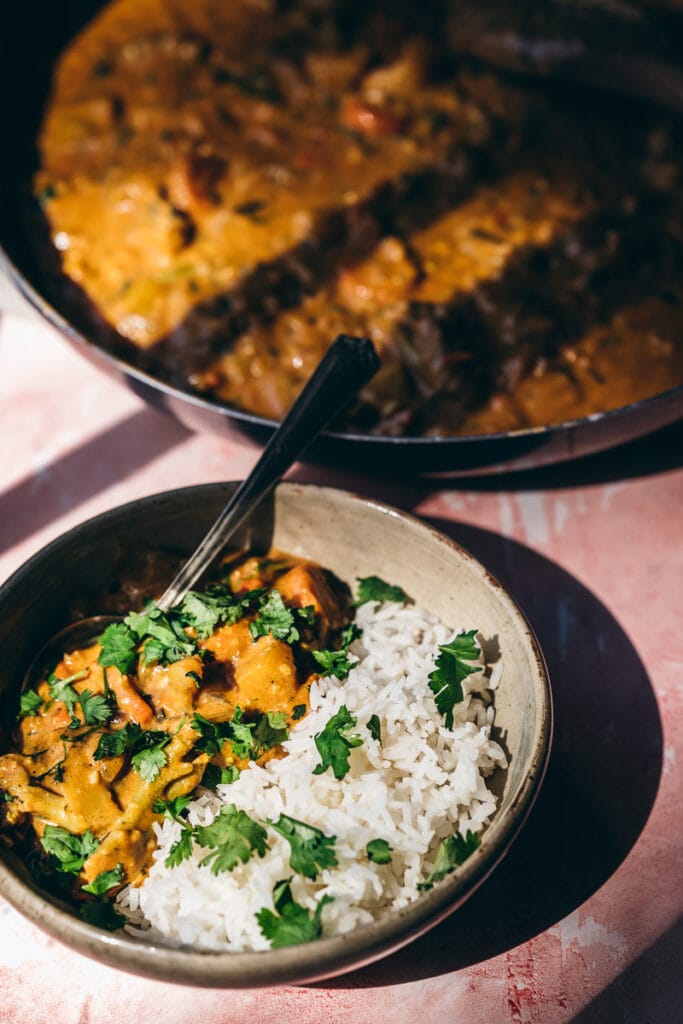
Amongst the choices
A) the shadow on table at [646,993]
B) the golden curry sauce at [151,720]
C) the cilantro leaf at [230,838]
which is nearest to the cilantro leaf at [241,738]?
the golden curry sauce at [151,720]

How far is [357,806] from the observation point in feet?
6.37

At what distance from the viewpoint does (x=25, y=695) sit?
2158 mm

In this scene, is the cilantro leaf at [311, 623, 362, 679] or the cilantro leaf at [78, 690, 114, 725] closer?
the cilantro leaf at [78, 690, 114, 725]

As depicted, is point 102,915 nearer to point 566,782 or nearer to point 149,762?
point 149,762

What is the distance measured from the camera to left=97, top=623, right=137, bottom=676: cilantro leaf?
6.97 ft

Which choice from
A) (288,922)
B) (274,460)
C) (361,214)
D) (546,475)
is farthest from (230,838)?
(361,214)

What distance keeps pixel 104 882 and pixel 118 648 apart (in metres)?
0.50

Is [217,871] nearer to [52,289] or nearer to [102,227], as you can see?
[52,289]

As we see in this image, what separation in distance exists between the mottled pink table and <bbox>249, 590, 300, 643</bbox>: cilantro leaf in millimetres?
741

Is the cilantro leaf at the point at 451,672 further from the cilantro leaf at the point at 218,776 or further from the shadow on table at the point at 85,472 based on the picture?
the shadow on table at the point at 85,472

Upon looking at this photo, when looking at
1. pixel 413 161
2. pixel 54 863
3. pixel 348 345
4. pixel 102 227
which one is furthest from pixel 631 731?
pixel 102 227

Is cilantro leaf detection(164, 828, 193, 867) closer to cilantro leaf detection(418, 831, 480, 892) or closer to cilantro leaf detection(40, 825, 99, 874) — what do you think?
cilantro leaf detection(40, 825, 99, 874)

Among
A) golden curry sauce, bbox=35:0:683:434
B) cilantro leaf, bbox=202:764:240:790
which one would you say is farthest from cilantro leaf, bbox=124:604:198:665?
golden curry sauce, bbox=35:0:683:434

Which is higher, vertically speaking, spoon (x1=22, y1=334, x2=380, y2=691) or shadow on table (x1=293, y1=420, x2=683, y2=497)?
spoon (x1=22, y1=334, x2=380, y2=691)
